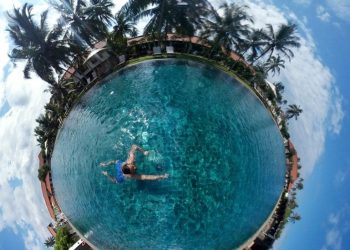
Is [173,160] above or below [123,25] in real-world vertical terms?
below

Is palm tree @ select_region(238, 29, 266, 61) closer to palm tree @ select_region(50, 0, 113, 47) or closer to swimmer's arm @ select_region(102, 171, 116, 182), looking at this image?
palm tree @ select_region(50, 0, 113, 47)

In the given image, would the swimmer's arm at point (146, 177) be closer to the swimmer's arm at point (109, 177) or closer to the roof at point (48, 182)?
the swimmer's arm at point (109, 177)

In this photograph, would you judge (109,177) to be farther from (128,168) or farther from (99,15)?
(99,15)

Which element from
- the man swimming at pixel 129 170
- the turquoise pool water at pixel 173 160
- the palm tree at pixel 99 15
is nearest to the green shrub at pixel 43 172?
the turquoise pool water at pixel 173 160

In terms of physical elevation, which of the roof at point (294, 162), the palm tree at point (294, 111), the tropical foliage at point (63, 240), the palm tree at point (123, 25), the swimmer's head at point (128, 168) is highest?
the palm tree at point (123, 25)

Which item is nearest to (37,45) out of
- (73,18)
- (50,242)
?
(73,18)

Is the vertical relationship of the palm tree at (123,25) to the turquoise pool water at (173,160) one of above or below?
above
